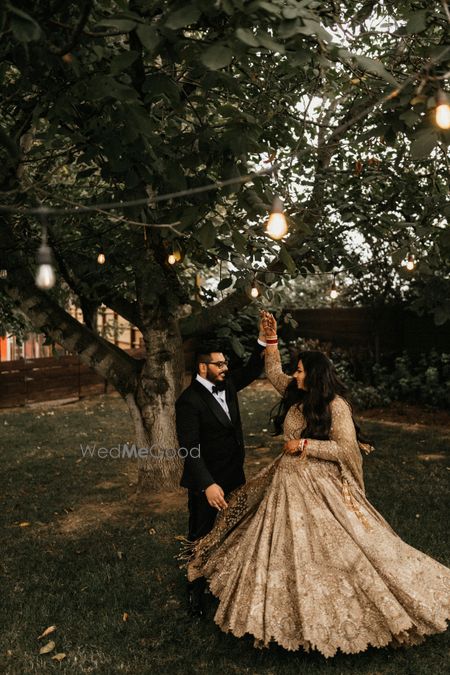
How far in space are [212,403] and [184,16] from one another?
2738 millimetres

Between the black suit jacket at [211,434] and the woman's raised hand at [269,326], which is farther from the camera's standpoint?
the woman's raised hand at [269,326]

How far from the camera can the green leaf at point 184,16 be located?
2.48 metres

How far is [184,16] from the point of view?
2508mm

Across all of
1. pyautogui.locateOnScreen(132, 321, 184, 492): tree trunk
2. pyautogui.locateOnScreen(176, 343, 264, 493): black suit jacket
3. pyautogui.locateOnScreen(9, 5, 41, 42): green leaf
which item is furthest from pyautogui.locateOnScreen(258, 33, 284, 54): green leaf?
pyautogui.locateOnScreen(132, 321, 184, 492): tree trunk

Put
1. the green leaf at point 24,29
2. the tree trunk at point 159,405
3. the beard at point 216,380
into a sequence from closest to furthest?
the green leaf at point 24,29
the beard at point 216,380
the tree trunk at point 159,405

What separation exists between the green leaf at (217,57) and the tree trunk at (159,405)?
4502mm

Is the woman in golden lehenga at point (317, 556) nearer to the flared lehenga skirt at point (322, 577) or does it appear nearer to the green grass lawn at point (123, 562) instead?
the flared lehenga skirt at point (322, 577)

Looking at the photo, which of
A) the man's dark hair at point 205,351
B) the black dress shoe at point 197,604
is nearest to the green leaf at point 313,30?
the man's dark hair at point 205,351

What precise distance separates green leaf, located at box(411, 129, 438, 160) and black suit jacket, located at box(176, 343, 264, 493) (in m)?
2.36

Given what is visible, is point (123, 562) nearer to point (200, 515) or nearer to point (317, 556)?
point (200, 515)

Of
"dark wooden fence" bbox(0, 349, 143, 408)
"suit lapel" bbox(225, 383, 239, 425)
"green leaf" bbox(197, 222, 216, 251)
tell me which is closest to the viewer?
"green leaf" bbox(197, 222, 216, 251)

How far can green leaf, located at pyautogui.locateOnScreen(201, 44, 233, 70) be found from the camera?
2465mm

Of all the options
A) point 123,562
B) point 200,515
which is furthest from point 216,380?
point 123,562

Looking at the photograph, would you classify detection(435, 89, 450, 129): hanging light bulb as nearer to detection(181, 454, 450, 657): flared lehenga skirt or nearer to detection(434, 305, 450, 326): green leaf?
detection(181, 454, 450, 657): flared lehenga skirt
